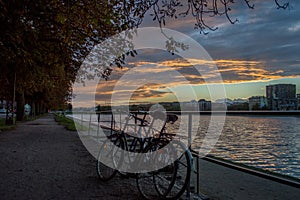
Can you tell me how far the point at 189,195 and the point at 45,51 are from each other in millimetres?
7967

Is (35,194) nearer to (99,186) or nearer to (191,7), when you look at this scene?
(99,186)

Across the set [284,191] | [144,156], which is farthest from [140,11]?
[284,191]

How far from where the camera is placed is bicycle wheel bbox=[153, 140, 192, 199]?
13.3ft

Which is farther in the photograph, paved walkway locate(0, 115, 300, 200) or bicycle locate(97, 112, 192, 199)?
paved walkway locate(0, 115, 300, 200)

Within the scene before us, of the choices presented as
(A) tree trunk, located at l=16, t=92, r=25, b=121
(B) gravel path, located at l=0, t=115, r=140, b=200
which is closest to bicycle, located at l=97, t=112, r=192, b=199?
(B) gravel path, located at l=0, t=115, r=140, b=200

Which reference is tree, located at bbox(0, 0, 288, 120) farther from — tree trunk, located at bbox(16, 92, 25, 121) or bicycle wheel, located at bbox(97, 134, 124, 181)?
tree trunk, located at bbox(16, 92, 25, 121)

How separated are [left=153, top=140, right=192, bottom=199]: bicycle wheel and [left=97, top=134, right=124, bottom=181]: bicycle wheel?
1101 millimetres

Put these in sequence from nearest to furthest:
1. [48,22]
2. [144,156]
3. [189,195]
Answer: [189,195]
[144,156]
[48,22]

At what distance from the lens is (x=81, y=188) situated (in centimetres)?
527

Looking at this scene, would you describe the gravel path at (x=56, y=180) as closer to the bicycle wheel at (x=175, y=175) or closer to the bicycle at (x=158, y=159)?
the bicycle at (x=158, y=159)

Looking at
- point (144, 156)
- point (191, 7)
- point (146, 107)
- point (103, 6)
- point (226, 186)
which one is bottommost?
point (226, 186)

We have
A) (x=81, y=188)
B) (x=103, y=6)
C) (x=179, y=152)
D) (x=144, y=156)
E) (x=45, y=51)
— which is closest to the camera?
(x=179, y=152)

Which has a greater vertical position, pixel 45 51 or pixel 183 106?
pixel 45 51

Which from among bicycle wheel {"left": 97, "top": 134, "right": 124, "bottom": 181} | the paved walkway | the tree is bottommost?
the paved walkway
